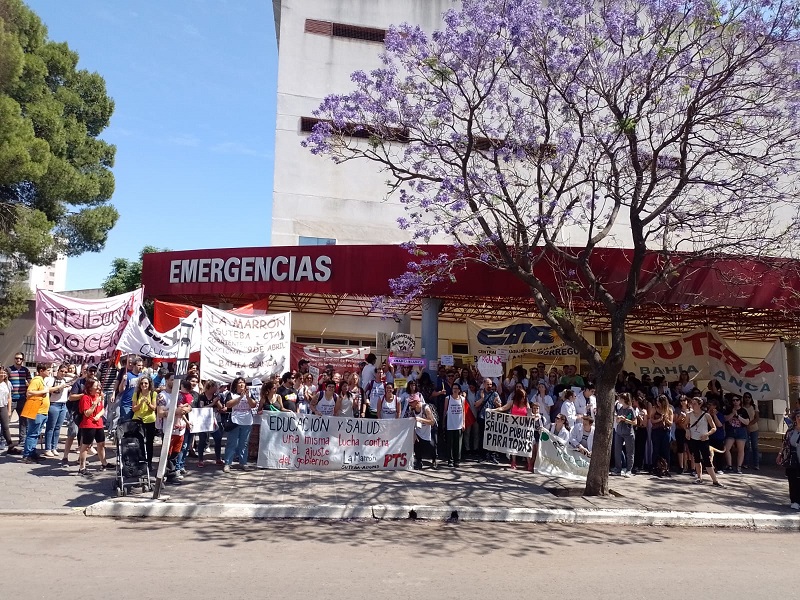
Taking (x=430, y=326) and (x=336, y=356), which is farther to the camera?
(x=336, y=356)

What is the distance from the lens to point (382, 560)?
22.2 feet

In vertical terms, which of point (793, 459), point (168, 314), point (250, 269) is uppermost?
point (250, 269)

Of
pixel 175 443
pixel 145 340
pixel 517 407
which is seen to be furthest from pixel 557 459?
pixel 145 340

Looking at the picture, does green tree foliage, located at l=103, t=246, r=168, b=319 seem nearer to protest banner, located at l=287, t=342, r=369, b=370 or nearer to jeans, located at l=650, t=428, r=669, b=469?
protest banner, located at l=287, t=342, r=369, b=370

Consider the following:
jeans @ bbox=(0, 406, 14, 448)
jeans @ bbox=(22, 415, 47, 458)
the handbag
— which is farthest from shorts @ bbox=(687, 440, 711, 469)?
jeans @ bbox=(0, 406, 14, 448)

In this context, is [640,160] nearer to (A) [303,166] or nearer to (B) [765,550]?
(B) [765,550]

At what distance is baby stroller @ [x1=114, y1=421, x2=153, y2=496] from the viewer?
934 centimetres

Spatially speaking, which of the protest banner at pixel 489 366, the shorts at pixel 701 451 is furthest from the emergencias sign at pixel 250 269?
the shorts at pixel 701 451

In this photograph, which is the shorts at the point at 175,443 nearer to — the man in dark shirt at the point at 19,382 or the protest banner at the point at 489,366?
the man in dark shirt at the point at 19,382

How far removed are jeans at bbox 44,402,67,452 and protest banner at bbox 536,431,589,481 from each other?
9.19m

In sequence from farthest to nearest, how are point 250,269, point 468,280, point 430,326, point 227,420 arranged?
1. point 250,269
2. point 430,326
3. point 468,280
4. point 227,420

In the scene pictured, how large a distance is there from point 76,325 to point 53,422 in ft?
6.06

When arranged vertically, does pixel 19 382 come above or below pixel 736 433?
above

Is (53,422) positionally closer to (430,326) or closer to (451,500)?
(451,500)
